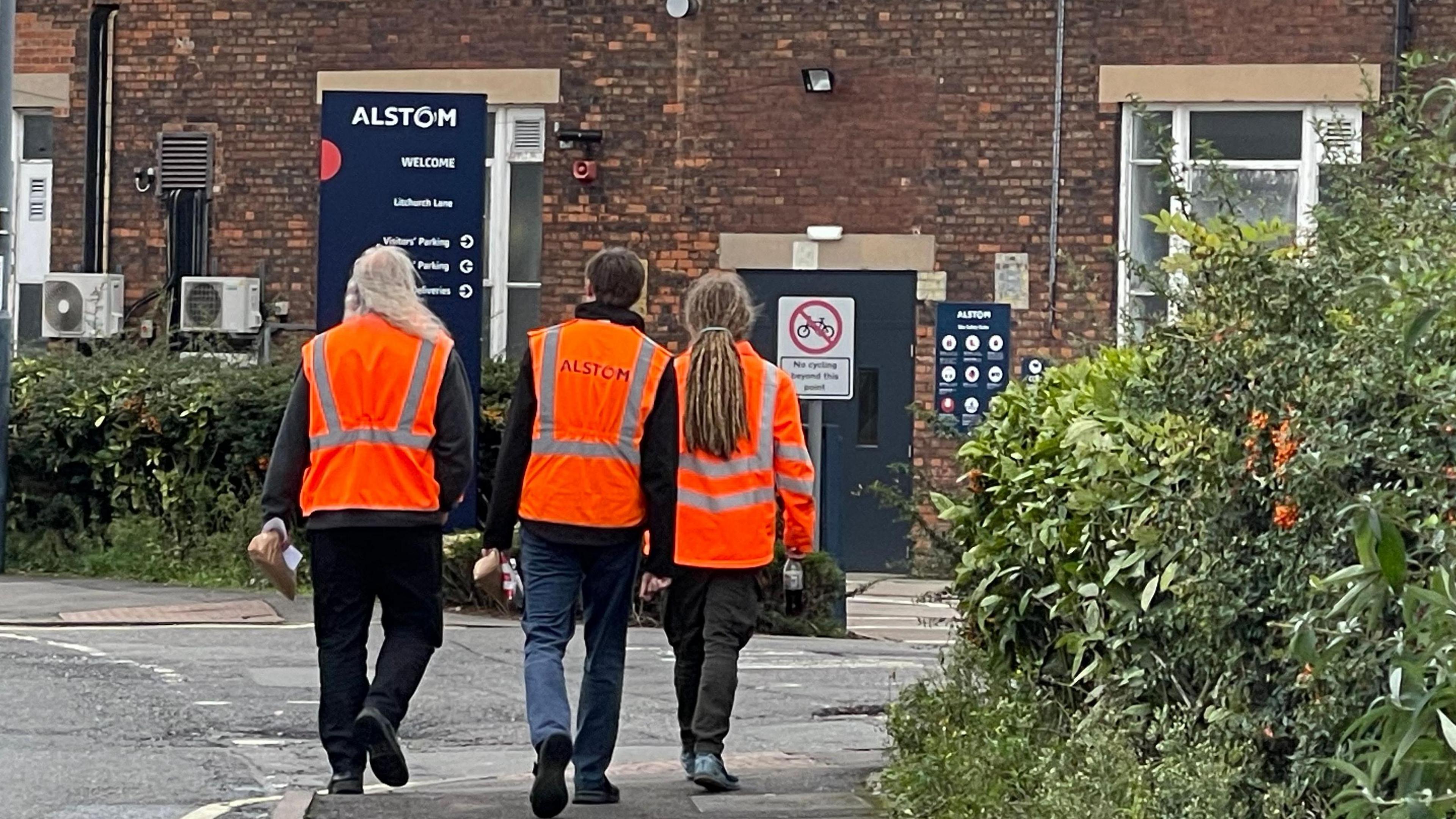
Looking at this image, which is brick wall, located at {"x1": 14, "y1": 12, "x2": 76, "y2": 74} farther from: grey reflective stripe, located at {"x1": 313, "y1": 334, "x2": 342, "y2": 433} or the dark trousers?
the dark trousers

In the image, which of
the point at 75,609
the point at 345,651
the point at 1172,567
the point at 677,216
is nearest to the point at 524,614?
the point at 345,651

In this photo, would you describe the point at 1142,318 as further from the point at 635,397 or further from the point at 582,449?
the point at 582,449

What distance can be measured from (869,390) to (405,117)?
610 centimetres

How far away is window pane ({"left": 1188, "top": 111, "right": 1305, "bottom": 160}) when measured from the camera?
19578 millimetres

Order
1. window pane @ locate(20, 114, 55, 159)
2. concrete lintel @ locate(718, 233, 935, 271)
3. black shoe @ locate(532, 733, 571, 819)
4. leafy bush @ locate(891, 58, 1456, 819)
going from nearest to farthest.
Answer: leafy bush @ locate(891, 58, 1456, 819) → black shoe @ locate(532, 733, 571, 819) → concrete lintel @ locate(718, 233, 935, 271) → window pane @ locate(20, 114, 55, 159)

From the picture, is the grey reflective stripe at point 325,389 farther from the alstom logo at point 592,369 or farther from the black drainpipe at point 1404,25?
the black drainpipe at point 1404,25

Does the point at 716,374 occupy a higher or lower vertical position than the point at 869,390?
higher

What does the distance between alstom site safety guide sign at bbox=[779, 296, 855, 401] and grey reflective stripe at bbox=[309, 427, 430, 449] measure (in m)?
9.19

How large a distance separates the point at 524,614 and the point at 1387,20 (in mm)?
13658

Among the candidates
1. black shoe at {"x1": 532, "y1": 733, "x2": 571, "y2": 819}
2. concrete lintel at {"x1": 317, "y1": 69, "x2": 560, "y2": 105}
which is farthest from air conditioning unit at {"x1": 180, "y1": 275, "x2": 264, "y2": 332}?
black shoe at {"x1": 532, "y1": 733, "x2": 571, "y2": 819}

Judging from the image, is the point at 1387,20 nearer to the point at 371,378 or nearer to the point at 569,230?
the point at 569,230

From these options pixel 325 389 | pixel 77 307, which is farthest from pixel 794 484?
pixel 77 307

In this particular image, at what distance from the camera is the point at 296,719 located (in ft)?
33.5

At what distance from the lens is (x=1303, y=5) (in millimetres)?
19453
